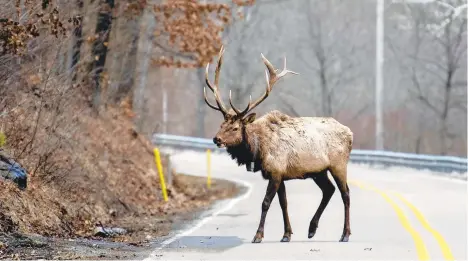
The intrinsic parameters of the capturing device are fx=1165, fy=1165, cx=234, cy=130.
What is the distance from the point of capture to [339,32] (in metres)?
67.5

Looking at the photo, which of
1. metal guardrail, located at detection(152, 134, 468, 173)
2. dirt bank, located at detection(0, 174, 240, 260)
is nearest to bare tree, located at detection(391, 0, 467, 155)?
metal guardrail, located at detection(152, 134, 468, 173)

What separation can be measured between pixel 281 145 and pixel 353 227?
3807 millimetres

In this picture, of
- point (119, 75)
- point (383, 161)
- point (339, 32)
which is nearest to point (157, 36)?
point (119, 75)

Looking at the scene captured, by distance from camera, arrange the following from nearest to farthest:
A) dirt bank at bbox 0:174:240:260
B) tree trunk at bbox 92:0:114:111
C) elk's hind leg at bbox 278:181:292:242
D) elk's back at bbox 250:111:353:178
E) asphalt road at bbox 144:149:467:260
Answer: dirt bank at bbox 0:174:240:260
asphalt road at bbox 144:149:467:260
elk's back at bbox 250:111:353:178
elk's hind leg at bbox 278:181:292:242
tree trunk at bbox 92:0:114:111

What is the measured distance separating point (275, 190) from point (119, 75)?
14.6m

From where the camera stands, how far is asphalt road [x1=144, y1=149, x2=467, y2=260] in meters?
14.8

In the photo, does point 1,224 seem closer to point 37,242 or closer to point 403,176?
point 37,242

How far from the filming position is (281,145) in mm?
15719

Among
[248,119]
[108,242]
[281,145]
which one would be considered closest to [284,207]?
[281,145]

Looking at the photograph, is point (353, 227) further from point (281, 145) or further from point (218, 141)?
point (218, 141)

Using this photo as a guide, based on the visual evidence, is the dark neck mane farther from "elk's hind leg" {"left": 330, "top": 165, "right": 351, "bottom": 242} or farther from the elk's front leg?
"elk's hind leg" {"left": 330, "top": 165, "right": 351, "bottom": 242}

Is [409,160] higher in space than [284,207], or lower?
lower

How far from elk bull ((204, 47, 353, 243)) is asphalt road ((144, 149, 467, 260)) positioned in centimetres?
77

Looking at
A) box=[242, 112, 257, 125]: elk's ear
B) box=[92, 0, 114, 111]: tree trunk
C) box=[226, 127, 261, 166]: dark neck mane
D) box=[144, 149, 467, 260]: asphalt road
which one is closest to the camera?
box=[144, 149, 467, 260]: asphalt road
